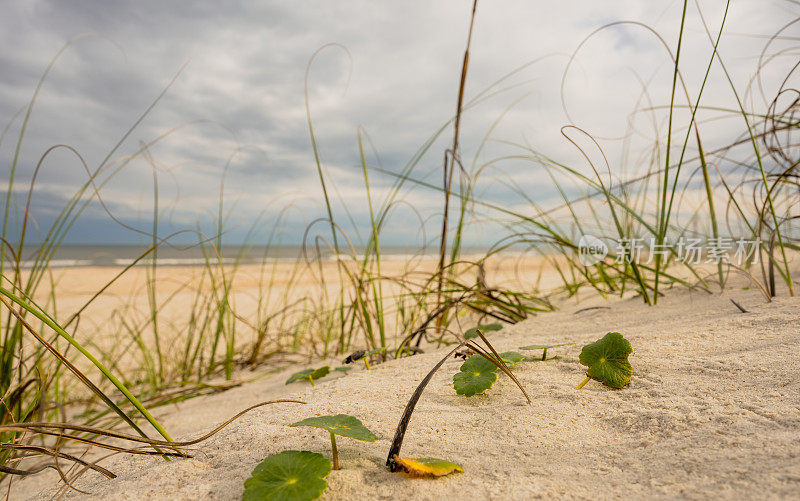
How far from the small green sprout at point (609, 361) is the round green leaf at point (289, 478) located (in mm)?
579

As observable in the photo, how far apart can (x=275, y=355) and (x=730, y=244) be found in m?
2.46

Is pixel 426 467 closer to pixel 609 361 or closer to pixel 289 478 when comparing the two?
pixel 289 478

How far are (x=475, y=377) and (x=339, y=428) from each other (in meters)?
0.37

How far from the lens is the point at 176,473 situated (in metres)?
0.71

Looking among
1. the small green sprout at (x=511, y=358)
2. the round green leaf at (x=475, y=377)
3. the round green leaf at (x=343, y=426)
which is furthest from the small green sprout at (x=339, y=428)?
the small green sprout at (x=511, y=358)

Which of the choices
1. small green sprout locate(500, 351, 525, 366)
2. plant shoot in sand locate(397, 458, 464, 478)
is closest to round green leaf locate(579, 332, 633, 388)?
small green sprout locate(500, 351, 525, 366)

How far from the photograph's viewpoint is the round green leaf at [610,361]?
90 centimetres

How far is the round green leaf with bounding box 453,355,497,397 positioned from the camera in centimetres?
89

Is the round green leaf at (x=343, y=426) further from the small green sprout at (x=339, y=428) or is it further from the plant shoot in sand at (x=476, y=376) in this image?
the plant shoot in sand at (x=476, y=376)

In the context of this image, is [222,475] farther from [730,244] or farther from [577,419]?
[730,244]

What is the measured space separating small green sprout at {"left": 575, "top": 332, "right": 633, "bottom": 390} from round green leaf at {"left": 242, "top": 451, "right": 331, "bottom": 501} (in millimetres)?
579

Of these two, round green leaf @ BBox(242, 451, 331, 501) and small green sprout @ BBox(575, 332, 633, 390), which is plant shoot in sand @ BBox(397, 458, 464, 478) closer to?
round green leaf @ BBox(242, 451, 331, 501)

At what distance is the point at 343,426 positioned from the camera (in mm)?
687

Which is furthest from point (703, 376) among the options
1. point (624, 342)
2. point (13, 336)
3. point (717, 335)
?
point (13, 336)
